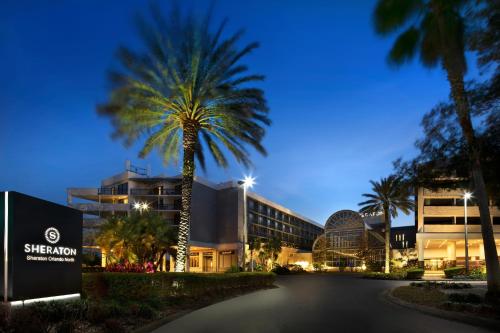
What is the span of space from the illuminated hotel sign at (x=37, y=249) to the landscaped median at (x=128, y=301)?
1.11 metres

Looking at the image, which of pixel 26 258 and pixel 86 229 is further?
pixel 86 229

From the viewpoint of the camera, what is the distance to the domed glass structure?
67.9m

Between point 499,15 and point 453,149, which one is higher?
point 499,15

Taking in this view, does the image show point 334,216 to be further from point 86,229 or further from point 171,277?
point 171,277

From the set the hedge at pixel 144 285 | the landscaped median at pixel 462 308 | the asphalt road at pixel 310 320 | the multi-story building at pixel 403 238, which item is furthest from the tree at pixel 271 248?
the asphalt road at pixel 310 320

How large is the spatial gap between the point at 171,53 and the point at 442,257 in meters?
71.8

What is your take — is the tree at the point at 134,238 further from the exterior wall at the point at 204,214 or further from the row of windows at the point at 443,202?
the row of windows at the point at 443,202

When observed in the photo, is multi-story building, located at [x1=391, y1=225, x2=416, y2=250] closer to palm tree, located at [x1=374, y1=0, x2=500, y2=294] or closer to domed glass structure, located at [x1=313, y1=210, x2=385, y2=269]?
domed glass structure, located at [x1=313, y1=210, x2=385, y2=269]

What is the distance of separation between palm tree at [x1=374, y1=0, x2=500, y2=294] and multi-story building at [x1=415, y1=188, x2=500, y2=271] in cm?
4874

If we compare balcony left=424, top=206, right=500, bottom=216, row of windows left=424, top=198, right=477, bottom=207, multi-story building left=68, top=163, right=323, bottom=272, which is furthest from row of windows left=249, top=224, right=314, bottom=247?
row of windows left=424, top=198, right=477, bottom=207

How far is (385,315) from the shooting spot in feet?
50.0

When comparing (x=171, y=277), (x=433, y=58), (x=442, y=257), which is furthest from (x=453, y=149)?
(x=442, y=257)

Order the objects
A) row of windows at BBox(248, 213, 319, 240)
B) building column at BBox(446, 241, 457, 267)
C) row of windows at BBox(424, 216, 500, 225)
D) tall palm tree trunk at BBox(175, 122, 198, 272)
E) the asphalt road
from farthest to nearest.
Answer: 1. row of windows at BBox(248, 213, 319, 240)
2. building column at BBox(446, 241, 457, 267)
3. row of windows at BBox(424, 216, 500, 225)
4. tall palm tree trunk at BBox(175, 122, 198, 272)
5. the asphalt road

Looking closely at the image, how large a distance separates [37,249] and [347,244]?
6436cm
